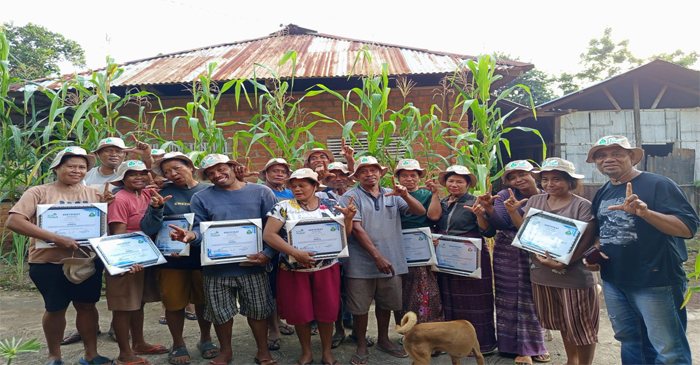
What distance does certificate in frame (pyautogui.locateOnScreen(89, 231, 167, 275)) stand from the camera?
113 inches

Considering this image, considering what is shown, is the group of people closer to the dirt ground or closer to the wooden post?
the dirt ground

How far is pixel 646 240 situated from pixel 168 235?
10.9 feet

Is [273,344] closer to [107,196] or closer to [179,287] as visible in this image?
[179,287]

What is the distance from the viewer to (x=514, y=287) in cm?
338

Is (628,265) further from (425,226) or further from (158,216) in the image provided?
(158,216)

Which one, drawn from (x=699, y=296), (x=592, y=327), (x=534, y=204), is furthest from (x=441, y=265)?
(x=699, y=296)

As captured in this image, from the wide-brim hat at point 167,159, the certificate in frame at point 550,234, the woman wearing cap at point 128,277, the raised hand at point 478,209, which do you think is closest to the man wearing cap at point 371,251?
the raised hand at point 478,209

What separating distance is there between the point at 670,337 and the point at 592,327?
18.4 inches

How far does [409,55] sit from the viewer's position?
26.7ft

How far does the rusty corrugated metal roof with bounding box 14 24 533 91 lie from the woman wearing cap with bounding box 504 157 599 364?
3.34 m

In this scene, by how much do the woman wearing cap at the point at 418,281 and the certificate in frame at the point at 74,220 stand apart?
240cm

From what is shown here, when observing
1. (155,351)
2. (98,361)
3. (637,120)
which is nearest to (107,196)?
(98,361)

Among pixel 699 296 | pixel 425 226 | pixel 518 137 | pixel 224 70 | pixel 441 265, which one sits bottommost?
pixel 699 296

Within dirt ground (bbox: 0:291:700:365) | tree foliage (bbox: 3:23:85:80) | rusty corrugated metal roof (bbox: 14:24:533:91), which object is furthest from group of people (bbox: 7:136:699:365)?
tree foliage (bbox: 3:23:85:80)
